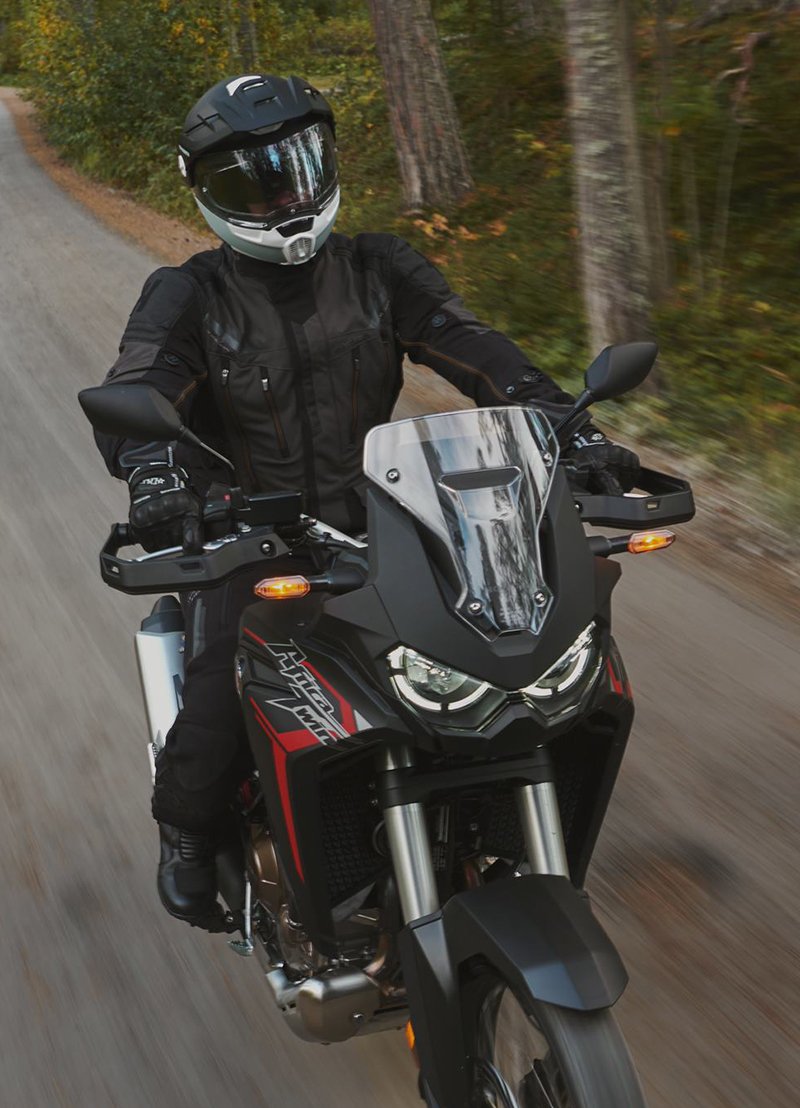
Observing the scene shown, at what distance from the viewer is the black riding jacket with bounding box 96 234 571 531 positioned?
3.23 metres

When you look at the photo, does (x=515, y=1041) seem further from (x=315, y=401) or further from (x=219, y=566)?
(x=315, y=401)

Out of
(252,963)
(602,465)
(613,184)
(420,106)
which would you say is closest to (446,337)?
(602,465)

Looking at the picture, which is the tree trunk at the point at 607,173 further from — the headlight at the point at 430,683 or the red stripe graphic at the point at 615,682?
the headlight at the point at 430,683

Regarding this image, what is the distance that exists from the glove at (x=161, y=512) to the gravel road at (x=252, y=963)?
138 centimetres

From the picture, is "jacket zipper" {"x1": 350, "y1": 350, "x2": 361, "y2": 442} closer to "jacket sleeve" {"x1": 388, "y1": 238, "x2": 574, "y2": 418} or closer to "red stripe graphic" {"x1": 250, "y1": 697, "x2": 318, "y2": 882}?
"jacket sleeve" {"x1": 388, "y1": 238, "x2": 574, "y2": 418}

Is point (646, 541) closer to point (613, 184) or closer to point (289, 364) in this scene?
point (289, 364)

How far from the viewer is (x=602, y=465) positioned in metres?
2.74

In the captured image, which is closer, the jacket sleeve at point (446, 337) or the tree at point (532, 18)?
the jacket sleeve at point (446, 337)

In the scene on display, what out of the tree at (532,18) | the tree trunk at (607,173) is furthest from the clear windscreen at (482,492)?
the tree at (532,18)

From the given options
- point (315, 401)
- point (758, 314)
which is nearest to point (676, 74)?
point (758, 314)

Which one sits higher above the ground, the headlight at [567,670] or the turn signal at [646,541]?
the headlight at [567,670]

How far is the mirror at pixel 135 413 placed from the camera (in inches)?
91.7

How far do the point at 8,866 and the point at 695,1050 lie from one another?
2098mm

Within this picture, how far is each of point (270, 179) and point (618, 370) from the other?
983 millimetres
